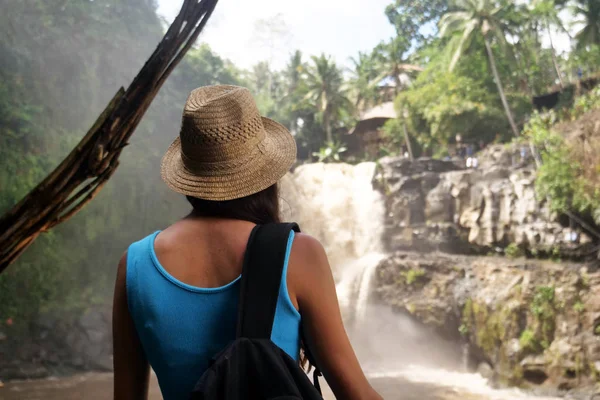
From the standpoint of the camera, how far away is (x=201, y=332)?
0.91 metres

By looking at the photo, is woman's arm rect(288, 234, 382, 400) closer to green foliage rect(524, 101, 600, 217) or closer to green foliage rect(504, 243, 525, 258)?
green foliage rect(524, 101, 600, 217)

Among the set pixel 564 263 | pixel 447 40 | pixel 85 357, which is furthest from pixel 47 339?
pixel 447 40

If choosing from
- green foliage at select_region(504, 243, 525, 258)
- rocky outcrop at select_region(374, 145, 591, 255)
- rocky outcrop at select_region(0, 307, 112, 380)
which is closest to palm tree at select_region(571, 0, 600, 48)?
rocky outcrop at select_region(374, 145, 591, 255)

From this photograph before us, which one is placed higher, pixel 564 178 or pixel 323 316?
pixel 564 178

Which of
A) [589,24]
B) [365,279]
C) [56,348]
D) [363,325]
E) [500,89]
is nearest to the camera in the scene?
[56,348]

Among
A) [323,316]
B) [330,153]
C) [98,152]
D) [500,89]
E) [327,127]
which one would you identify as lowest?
[323,316]

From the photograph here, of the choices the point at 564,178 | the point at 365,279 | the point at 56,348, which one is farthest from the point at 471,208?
the point at 56,348

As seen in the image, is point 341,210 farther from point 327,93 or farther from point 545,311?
point 327,93

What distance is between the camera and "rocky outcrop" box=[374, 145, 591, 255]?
10.9m

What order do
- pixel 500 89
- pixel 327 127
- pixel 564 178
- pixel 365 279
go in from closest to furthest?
1. pixel 564 178
2. pixel 365 279
3. pixel 500 89
4. pixel 327 127

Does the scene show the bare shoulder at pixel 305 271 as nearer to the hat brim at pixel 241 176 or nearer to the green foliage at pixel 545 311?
the hat brim at pixel 241 176

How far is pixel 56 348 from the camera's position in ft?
35.9

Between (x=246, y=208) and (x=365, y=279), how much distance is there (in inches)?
469

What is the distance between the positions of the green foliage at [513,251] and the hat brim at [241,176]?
11.0 meters
